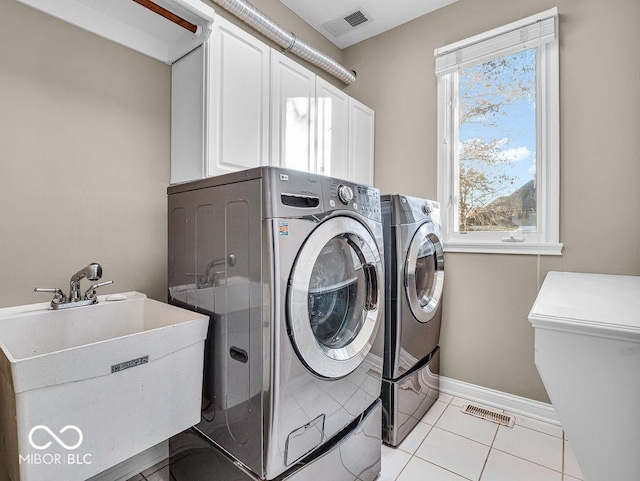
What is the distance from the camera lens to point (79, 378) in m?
0.91

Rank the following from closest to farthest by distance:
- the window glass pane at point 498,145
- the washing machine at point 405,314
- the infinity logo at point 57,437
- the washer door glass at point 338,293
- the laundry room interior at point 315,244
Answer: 1. the infinity logo at point 57,437
2. the laundry room interior at point 315,244
3. the washer door glass at point 338,293
4. the washing machine at point 405,314
5. the window glass pane at point 498,145

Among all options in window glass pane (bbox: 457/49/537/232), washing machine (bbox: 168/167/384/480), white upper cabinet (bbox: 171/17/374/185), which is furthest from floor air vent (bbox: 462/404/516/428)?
white upper cabinet (bbox: 171/17/374/185)

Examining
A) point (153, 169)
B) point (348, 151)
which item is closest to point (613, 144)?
point (348, 151)

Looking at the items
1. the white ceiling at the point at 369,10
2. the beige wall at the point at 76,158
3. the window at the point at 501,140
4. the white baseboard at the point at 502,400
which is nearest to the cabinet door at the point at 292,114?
the beige wall at the point at 76,158

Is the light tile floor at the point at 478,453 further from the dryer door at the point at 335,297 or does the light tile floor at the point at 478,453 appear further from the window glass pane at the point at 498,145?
the window glass pane at the point at 498,145

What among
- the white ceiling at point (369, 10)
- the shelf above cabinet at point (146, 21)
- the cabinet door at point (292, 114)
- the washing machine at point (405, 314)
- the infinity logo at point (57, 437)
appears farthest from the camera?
the white ceiling at point (369, 10)

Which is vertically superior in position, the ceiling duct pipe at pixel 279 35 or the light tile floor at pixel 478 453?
the ceiling duct pipe at pixel 279 35

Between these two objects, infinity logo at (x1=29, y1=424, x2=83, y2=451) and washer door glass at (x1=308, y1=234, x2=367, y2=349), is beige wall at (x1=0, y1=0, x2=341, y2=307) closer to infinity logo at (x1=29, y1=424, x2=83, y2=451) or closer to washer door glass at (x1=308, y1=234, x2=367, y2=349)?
infinity logo at (x1=29, y1=424, x2=83, y2=451)

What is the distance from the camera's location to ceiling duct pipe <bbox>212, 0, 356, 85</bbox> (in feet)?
6.25

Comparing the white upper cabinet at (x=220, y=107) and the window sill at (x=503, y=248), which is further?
the window sill at (x=503, y=248)

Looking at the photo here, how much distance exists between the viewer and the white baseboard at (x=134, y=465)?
1.54 m

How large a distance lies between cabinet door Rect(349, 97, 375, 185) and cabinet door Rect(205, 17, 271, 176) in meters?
0.91

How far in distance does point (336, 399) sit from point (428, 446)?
35.7 inches

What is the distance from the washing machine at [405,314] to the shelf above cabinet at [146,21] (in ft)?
4.22
